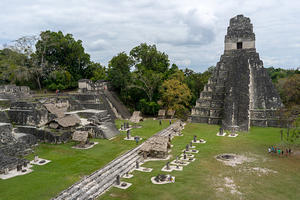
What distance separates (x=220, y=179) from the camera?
1301cm

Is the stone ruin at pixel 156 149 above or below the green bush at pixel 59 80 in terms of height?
below

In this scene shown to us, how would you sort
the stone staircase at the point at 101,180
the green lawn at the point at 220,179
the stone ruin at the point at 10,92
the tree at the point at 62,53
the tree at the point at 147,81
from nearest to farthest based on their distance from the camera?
the green lawn at the point at 220,179 < the stone staircase at the point at 101,180 < the stone ruin at the point at 10,92 < the tree at the point at 147,81 < the tree at the point at 62,53

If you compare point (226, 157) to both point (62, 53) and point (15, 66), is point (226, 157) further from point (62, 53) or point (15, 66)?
point (62, 53)

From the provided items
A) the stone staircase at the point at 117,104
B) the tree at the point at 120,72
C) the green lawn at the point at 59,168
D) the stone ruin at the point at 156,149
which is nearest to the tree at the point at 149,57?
the tree at the point at 120,72

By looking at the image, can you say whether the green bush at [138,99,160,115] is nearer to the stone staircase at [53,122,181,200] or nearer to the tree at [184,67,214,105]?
the tree at [184,67,214,105]

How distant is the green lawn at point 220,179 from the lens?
1127 centimetres

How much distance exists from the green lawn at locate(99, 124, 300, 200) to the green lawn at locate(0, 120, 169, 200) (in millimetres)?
2631

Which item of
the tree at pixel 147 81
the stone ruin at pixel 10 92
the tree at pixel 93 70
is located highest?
the tree at pixel 93 70

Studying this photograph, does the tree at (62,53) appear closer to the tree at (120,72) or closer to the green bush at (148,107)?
the tree at (120,72)

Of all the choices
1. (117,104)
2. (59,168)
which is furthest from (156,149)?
(117,104)

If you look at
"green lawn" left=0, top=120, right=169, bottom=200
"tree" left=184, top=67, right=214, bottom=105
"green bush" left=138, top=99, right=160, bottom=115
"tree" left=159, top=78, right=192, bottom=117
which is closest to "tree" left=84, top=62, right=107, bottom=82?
"green bush" left=138, top=99, right=160, bottom=115

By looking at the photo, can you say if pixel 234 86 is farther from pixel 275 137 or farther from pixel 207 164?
pixel 207 164

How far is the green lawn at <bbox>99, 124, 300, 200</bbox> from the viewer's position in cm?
1127

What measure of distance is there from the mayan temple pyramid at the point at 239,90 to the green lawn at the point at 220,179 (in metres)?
7.27
